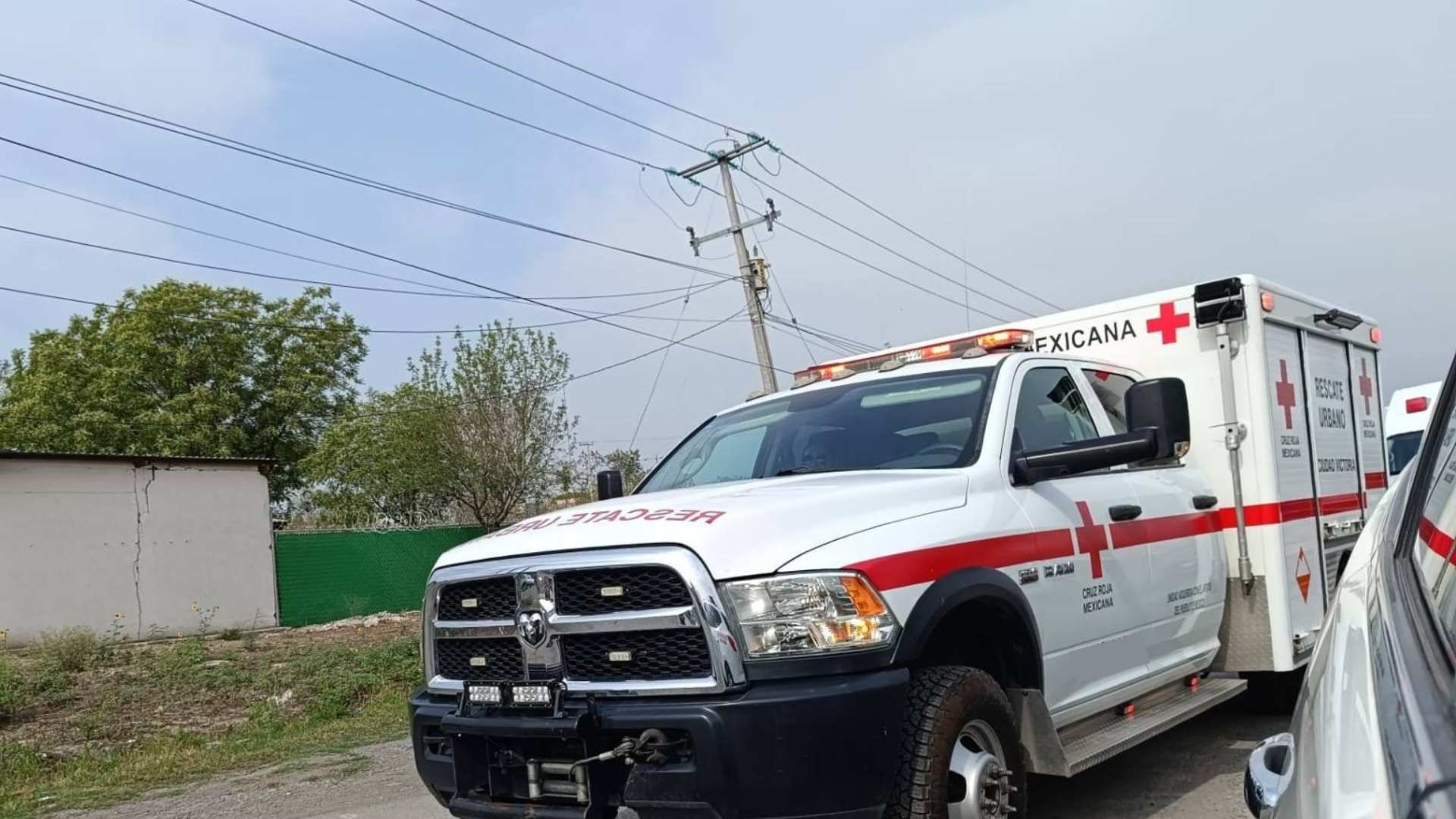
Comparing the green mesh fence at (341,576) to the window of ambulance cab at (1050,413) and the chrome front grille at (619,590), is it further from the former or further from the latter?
the chrome front grille at (619,590)

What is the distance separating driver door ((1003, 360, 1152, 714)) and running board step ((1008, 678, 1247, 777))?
144 millimetres

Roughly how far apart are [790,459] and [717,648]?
1.72 meters

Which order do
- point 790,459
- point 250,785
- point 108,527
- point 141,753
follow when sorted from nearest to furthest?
point 790,459 → point 250,785 → point 141,753 → point 108,527

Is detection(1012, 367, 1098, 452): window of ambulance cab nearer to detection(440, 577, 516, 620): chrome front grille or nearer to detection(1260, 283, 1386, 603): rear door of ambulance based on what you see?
detection(1260, 283, 1386, 603): rear door of ambulance

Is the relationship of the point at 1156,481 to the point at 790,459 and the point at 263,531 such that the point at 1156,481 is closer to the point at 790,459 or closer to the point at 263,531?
the point at 790,459

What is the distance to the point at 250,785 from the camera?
6.75m

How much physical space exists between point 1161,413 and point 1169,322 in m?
2.17

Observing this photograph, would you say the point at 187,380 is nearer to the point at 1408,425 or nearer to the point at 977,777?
the point at 1408,425

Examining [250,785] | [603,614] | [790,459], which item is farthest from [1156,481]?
[250,785]

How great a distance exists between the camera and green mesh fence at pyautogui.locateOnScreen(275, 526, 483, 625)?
74.3 ft

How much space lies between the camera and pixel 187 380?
39.5 m

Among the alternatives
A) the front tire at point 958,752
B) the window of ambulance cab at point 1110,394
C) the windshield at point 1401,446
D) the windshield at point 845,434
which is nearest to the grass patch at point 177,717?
the windshield at point 845,434

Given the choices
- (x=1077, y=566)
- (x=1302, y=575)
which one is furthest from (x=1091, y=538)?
(x=1302, y=575)

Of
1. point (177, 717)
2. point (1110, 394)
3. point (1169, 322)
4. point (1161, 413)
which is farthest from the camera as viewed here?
point (177, 717)
